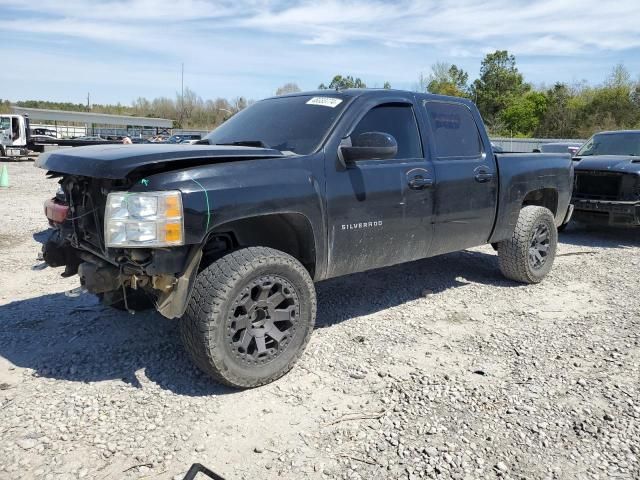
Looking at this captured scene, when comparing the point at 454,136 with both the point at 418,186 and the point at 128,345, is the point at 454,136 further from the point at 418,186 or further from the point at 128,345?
the point at 128,345

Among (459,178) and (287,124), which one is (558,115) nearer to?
(459,178)

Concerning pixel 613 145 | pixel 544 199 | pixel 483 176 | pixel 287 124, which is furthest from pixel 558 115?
pixel 287 124

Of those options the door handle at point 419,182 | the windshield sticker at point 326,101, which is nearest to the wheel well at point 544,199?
the door handle at point 419,182

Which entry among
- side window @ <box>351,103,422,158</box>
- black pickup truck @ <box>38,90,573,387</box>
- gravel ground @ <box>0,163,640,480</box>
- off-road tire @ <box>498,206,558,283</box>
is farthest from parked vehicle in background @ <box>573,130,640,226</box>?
side window @ <box>351,103,422,158</box>

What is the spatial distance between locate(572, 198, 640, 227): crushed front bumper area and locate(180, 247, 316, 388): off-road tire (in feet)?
21.6

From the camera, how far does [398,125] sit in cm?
449

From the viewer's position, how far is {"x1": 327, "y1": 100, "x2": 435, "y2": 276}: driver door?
152 inches

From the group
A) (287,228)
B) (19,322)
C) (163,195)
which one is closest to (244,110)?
(287,228)

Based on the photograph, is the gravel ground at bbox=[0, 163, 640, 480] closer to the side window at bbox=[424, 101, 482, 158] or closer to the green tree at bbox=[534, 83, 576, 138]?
the side window at bbox=[424, 101, 482, 158]

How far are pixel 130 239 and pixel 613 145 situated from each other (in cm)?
927

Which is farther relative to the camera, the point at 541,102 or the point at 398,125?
the point at 541,102

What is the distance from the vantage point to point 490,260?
707 centimetres

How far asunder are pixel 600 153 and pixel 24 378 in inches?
374

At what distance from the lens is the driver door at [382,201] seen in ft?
12.7
